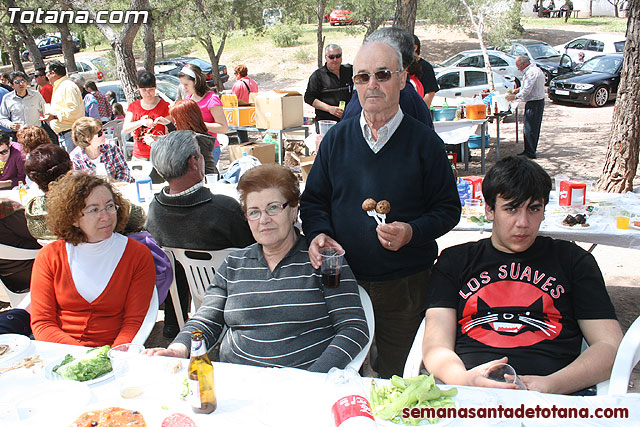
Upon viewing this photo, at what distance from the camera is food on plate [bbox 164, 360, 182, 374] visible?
6.19 feet

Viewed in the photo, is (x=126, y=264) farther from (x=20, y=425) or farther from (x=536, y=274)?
(x=536, y=274)

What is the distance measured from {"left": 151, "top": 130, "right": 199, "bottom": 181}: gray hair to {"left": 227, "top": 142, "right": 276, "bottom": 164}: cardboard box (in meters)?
3.33

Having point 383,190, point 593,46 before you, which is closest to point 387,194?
point 383,190

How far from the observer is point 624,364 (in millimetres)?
1962

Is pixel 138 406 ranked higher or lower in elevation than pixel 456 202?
lower

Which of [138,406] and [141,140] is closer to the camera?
[138,406]

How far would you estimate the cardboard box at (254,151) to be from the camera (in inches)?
259

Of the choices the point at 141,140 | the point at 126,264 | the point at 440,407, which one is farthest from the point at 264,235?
the point at 141,140

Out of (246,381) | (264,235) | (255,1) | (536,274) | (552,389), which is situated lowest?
(552,389)

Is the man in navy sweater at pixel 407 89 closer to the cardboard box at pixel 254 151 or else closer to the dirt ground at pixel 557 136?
the dirt ground at pixel 557 136

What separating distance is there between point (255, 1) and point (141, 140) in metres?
15.1

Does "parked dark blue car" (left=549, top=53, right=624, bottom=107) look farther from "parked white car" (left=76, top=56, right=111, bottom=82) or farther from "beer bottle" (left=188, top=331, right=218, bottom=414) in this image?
"parked white car" (left=76, top=56, right=111, bottom=82)

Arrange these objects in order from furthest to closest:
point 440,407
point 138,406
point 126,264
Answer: point 126,264, point 138,406, point 440,407

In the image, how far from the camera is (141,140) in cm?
598
